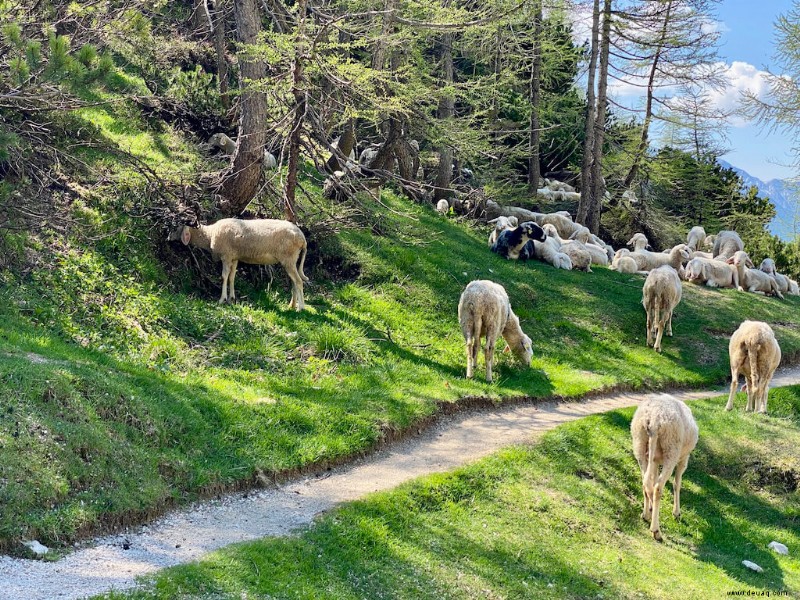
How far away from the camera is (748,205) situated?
4041 cm

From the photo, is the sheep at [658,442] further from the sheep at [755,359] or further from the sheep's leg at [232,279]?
the sheep's leg at [232,279]

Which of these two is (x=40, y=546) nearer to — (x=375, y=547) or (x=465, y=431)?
(x=375, y=547)

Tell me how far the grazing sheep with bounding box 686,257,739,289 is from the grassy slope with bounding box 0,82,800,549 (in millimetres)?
1634

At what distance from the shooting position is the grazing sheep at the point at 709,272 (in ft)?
85.5

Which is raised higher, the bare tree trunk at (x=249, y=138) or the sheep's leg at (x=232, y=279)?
the bare tree trunk at (x=249, y=138)

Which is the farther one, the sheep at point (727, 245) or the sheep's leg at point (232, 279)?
the sheep at point (727, 245)

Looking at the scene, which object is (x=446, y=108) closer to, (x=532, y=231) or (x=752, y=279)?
(x=532, y=231)

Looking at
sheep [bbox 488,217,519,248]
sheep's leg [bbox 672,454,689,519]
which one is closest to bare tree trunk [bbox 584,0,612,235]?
sheep [bbox 488,217,519,248]

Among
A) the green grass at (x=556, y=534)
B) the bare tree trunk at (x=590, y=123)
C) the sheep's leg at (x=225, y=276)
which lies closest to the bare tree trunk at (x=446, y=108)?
the bare tree trunk at (x=590, y=123)

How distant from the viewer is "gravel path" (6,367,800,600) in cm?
691

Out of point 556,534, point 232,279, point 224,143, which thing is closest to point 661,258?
point 224,143

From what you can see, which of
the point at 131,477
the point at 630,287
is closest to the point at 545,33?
the point at 630,287

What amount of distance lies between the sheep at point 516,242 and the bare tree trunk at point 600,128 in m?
7.84

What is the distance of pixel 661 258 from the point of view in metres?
27.5
